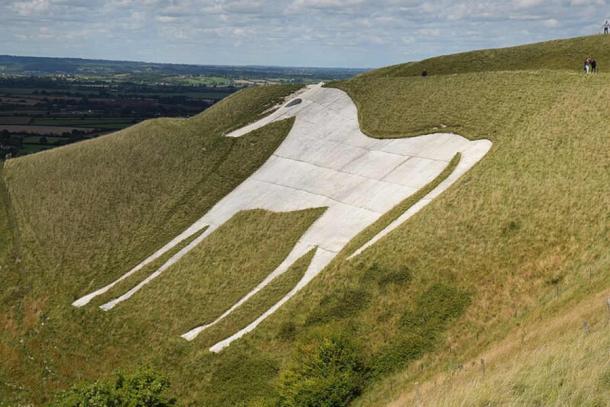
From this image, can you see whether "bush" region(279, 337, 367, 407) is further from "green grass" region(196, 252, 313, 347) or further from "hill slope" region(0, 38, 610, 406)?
"green grass" region(196, 252, 313, 347)

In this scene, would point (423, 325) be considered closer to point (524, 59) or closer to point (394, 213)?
point (394, 213)

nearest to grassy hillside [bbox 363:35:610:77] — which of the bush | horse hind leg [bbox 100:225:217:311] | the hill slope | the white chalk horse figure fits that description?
the hill slope

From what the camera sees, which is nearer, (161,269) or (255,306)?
(255,306)

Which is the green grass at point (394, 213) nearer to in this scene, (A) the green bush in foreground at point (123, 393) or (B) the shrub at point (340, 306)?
(B) the shrub at point (340, 306)

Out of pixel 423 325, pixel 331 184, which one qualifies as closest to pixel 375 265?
pixel 423 325

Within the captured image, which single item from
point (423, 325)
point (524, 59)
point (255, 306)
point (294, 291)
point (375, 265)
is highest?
point (524, 59)

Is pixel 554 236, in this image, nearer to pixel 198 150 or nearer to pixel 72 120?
pixel 198 150
